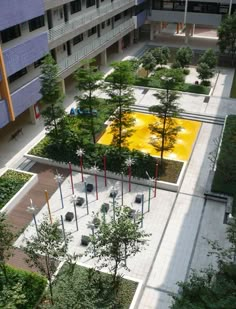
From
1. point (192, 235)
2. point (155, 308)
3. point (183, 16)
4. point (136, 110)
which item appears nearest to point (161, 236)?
point (192, 235)

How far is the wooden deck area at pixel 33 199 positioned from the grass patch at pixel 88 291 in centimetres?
363

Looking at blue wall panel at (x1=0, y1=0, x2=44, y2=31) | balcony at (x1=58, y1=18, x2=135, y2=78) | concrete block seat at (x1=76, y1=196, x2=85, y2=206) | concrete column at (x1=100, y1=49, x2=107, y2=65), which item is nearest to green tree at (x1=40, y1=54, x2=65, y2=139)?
blue wall panel at (x1=0, y1=0, x2=44, y2=31)

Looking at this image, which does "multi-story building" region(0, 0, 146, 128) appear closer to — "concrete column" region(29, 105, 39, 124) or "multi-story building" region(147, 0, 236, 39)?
"concrete column" region(29, 105, 39, 124)

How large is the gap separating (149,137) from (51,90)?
10.3 metres

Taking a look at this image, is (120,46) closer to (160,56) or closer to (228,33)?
(160,56)

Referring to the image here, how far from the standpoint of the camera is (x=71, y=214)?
23688 mm

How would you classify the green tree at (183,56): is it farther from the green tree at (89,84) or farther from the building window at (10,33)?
the building window at (10,33)

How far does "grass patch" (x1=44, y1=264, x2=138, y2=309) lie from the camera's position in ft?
45.0

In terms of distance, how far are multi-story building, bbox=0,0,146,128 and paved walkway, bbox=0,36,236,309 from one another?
5.16 meters

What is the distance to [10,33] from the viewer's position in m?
28.7

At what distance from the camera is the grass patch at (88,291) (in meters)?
13.7

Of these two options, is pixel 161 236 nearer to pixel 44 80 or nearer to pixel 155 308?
pixel 155 308

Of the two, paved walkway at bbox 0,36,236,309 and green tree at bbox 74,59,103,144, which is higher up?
green tree at bbox 74,59,103,144

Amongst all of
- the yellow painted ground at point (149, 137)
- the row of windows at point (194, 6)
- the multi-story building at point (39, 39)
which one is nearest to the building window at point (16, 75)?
the multi-story building at point (39, 39)
